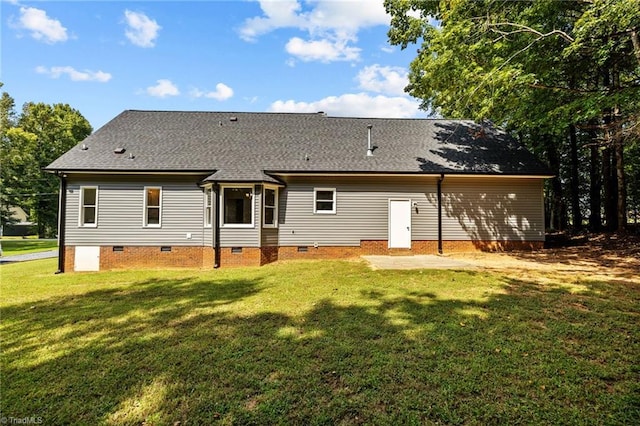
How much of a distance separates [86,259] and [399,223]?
1168cm

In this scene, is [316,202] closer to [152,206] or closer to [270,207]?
[270,207]

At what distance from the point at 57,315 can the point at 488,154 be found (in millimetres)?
14390

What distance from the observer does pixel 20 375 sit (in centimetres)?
332

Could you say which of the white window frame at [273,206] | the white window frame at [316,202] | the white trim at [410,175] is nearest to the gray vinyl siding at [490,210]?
the white trim at [410,175]

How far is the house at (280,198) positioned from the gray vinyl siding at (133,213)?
1.5 inches

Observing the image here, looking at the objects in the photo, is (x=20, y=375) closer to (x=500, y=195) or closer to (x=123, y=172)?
(x=123, y=172)

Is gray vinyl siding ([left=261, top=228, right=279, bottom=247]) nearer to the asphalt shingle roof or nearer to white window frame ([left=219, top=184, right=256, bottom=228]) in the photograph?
white window frame ([left=219, top=184, right=256, bottom=228])

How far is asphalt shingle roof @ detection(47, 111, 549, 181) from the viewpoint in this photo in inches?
440

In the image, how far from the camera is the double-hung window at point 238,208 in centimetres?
1054

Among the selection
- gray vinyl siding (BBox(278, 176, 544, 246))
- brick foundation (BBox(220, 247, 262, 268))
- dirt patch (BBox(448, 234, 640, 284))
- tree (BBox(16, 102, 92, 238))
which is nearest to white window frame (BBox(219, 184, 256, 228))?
brick foundation (BBox(220, 247, 262, 268))

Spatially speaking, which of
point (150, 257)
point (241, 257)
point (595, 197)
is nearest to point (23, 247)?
point (150, 257)

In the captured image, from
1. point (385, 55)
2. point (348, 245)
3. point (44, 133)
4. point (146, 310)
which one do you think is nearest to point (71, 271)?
point (146, 310)

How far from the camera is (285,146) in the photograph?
12578mm

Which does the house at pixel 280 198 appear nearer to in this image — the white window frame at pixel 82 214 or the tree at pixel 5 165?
the white window frame at pixel 82 214
